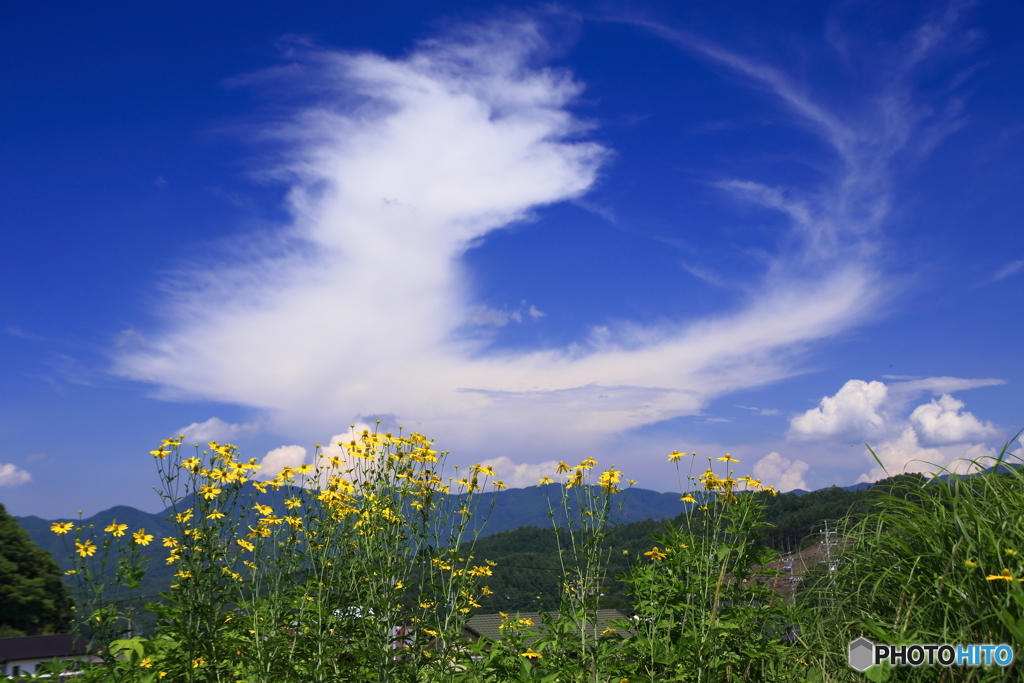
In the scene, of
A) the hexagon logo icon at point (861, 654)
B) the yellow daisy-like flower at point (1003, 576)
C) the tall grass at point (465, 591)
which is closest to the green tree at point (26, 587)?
the tall grass at point (465, 591)

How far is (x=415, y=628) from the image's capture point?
3.41 meters

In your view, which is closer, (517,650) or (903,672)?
(903,672)

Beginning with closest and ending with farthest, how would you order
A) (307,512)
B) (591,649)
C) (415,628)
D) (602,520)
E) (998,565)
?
1. (998,565)
2. (415,628)
3. (591,649)
4. (602,520)
5. (307,512)

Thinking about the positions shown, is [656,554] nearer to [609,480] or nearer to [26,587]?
[609,480]

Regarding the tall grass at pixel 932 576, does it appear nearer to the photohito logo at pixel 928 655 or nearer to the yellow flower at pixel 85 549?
the photohito logo at pixel 928 655

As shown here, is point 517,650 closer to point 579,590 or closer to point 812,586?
point 579,590

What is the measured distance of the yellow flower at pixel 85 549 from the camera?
4070mm

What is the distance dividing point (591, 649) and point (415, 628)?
119 cm

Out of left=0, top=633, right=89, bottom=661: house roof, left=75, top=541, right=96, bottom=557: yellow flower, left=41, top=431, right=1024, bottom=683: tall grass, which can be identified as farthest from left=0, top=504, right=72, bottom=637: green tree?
left=41, top=431, right=1024, bottom=683: tall grass

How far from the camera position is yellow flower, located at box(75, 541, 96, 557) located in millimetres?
4070

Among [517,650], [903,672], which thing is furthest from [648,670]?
[903,672]

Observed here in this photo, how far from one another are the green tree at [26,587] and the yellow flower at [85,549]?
1173 inches

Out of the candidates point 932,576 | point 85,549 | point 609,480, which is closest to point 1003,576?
point 932,576

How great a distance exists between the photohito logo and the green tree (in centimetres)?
3403
